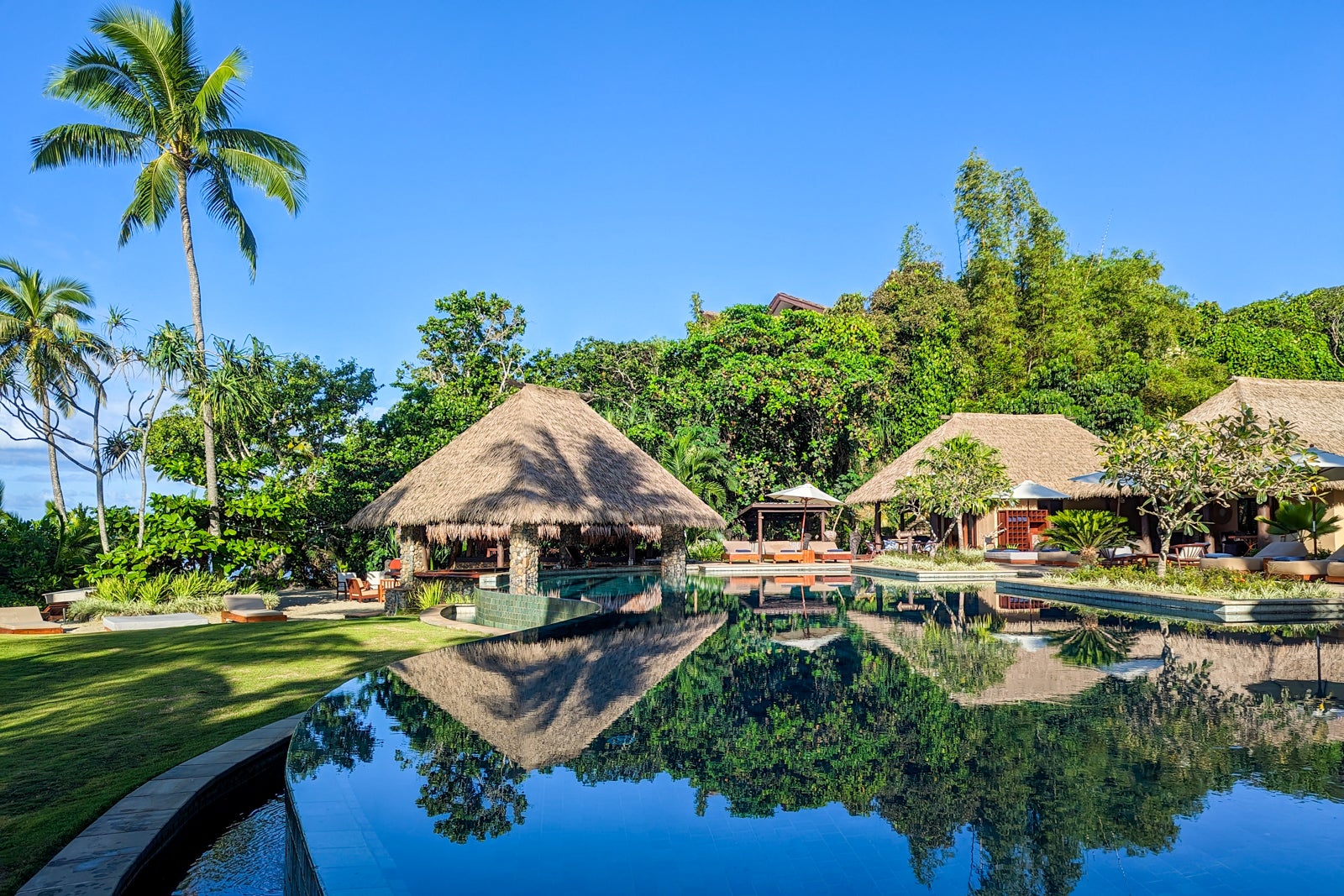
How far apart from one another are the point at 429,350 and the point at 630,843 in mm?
27888

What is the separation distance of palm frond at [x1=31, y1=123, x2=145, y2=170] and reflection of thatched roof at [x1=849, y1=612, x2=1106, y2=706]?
18.7m

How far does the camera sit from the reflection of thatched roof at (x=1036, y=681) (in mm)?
7223

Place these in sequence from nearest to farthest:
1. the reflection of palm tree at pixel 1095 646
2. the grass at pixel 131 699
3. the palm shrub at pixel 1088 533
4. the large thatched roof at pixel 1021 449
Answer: the grass at pixel 131 699 → the reflection of palm tree at pixel 1095 646 → the palm shrub at pixel 1088 533 → the large thatched roof at pixel 1021 449

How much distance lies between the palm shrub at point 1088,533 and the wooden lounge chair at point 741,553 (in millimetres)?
8100

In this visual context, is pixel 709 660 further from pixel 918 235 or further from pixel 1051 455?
pixel 918 235

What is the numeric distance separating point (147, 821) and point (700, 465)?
2268cm

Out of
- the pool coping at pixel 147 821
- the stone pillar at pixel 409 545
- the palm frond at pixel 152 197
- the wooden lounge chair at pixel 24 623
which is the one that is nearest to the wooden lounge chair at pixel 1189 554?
the stone pillar at pixel 409 545

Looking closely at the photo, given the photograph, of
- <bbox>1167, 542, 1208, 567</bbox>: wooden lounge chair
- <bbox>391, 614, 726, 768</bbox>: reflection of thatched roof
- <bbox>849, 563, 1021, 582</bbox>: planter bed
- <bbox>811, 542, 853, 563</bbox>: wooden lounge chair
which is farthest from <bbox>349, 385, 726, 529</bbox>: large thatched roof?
<bbox>1167, 542, 1208, 567</bbox>: wooden lounge chair

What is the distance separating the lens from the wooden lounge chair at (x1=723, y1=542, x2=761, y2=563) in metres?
24.7

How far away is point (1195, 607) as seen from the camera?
510 inches

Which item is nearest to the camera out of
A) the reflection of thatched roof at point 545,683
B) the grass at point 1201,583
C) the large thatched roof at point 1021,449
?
the reflection of thatched roof at point 545,683

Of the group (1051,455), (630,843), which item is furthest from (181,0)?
(1051,455)

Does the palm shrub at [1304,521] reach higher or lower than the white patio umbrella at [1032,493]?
lower

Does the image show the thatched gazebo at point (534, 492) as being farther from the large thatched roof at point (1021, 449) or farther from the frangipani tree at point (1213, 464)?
the frangipani tree at point (1213, 464)
